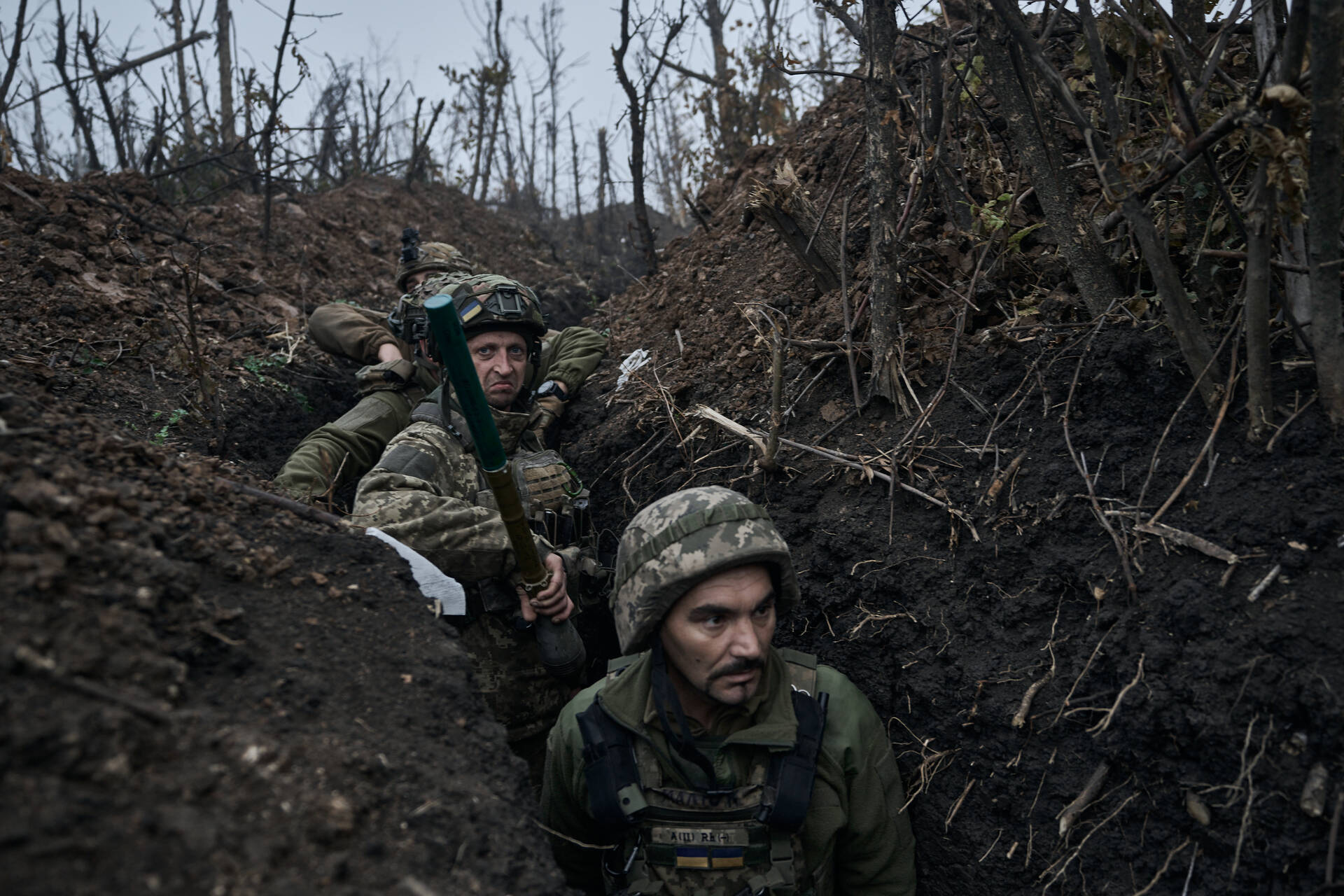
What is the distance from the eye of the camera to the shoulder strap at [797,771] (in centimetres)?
244

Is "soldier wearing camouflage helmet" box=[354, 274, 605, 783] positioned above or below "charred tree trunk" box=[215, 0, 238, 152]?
below

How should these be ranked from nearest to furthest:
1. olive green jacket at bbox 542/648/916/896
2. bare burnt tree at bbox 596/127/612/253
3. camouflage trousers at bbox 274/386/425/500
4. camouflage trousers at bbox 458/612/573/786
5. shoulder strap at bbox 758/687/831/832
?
1. shoulder strap at bbox 758/687/831/832
2. olive green jacket at bbox 542/648/916/896
3. camouflage trousers at bbox 458/612/573/786
4. camouflage trousers at bbox 274/386/425/500
5. bare burnt tree at bbox 596/127/612/253

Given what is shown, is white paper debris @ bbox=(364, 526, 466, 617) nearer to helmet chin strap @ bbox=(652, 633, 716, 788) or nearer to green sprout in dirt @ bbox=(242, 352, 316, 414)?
helmet chin strap @ bbox=(652, 633, 716, 788)

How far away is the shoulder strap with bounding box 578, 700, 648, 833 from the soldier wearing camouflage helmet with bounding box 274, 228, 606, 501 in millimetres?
2201

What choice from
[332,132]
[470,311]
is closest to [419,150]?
[332,132]

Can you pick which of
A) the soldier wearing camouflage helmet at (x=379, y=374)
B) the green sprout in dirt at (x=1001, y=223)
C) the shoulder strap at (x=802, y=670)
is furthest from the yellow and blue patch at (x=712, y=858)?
the soldier wearing camouflage helmet at (x=379, y=374)

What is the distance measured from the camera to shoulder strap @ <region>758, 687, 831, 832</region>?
96.1 inches

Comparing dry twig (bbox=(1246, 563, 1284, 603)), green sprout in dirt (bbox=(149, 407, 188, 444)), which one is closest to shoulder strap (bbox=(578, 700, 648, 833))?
dry twig (bbox=(1246, 563, 1284, 603))

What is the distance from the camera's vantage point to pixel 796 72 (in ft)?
10.5

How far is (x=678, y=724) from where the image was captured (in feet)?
8.30

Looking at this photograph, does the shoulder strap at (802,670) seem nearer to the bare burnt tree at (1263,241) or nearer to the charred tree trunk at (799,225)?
the bare burnt tree at (1263,241)

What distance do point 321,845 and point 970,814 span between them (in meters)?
1.97

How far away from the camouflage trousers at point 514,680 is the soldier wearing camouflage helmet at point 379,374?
1.28 meters

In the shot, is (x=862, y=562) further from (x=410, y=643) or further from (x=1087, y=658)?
(x=410, y=643)
